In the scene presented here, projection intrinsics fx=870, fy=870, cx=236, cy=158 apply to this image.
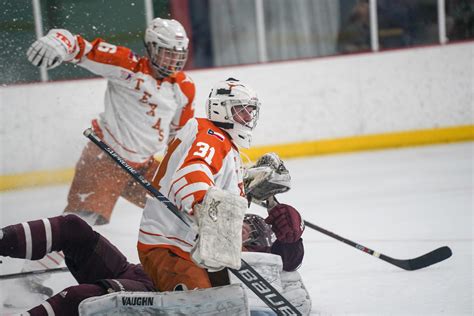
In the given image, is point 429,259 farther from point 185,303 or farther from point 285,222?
point 185,303

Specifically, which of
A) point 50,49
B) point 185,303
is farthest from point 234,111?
point 50,49

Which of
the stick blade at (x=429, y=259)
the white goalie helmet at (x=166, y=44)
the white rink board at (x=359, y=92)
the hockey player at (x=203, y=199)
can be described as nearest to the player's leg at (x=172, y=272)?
the hockey player at (x=203, y=199)

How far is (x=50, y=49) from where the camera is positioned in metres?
3.77

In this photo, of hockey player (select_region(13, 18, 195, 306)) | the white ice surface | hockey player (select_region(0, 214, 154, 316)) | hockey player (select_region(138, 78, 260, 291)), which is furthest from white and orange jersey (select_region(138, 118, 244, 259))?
hockey player (select_region(13, 18, 195, 306))

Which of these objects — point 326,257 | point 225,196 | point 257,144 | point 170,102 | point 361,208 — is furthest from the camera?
point 257,144

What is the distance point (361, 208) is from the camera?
507cm

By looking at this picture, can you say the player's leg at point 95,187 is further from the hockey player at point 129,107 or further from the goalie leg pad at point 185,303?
the goalie leg pad at point 185,303

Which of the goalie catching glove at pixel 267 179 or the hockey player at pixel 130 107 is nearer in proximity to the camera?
the goalie catching glove at pixel 267 179

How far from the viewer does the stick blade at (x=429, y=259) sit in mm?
3654

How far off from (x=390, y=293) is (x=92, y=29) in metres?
2.25

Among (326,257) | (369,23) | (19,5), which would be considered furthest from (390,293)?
(369,23)

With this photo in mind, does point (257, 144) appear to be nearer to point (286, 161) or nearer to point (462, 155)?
point (286, 161)

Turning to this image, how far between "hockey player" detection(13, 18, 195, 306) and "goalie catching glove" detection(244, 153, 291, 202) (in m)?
1.22

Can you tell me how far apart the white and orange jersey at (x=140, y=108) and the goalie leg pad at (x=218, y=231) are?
6.31 ft
